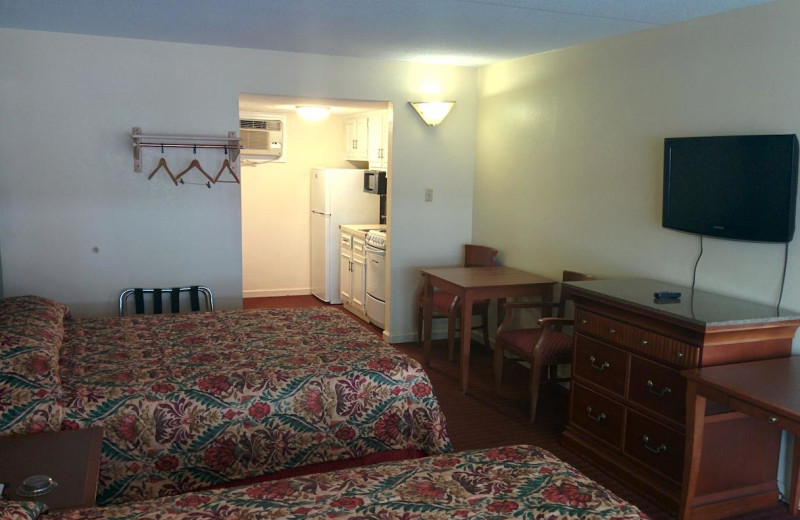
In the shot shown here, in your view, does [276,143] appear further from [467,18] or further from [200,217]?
[467,18]

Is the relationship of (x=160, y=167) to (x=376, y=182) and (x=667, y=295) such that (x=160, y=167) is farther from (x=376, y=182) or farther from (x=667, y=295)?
(x=667, y=295)

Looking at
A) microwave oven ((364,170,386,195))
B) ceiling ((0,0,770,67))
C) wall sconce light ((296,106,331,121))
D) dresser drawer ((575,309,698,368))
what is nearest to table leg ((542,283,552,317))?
dresser drawer ((575,309,698,368))

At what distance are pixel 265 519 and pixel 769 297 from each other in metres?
2.63

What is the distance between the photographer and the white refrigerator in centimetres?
A: 673

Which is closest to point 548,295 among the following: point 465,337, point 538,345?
point 465,337

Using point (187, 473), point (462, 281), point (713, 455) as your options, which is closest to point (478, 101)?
point (462, 281)

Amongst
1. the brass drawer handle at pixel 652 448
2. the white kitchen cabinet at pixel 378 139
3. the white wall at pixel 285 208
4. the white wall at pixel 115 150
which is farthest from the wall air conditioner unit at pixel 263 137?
the brass drawer handle at pixel 652 448

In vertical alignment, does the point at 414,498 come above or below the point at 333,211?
below

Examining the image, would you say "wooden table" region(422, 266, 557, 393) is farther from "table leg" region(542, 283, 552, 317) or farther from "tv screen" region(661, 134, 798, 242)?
"tv screen" region(661, 134, 798, 242)

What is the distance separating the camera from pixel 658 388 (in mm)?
2947

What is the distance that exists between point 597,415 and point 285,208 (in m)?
4.84

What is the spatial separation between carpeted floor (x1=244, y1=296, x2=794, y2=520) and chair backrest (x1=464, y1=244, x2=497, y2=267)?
0.77m

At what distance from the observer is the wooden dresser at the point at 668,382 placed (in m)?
2.78

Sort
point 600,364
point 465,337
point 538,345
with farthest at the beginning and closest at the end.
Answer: point 465,337
point 538,345
point 600,364
